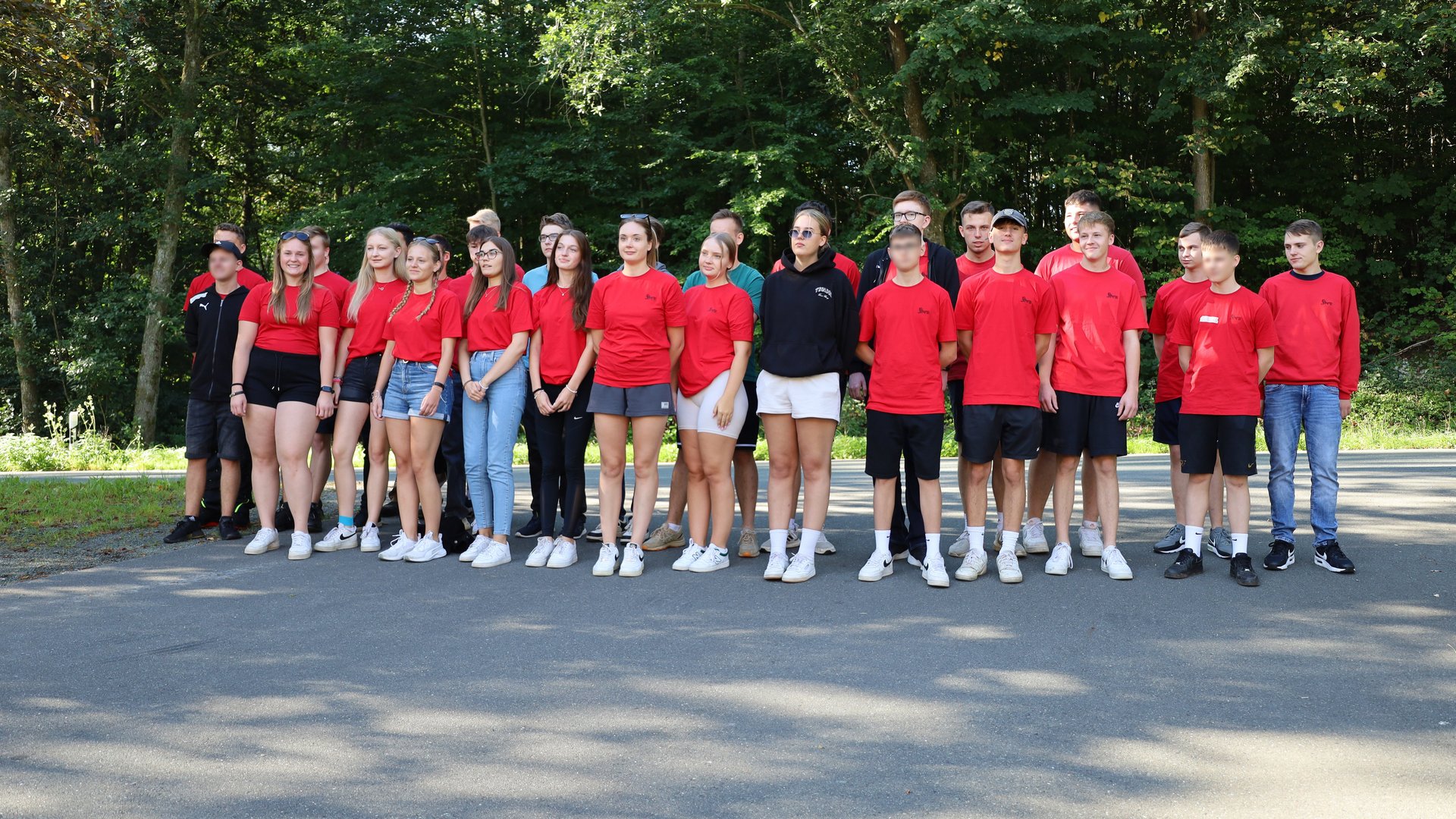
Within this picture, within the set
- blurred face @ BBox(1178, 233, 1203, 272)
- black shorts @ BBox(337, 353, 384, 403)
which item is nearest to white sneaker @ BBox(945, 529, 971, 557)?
blurred face @ BBox(1178, 233, 1203, 272)

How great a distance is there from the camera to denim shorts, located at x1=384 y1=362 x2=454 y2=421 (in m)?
7.68

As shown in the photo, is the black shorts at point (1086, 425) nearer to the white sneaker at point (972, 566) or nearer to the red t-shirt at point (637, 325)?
the white sneaker at point (972, 566)

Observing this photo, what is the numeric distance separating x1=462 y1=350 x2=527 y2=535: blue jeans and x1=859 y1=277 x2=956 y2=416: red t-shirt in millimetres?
2385

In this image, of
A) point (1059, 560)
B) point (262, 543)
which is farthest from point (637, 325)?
point (262, 543)

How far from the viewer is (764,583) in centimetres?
673

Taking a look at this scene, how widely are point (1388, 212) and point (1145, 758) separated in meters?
27.3

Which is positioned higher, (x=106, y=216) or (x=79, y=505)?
(x=106, y=216)

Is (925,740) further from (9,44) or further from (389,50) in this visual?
(389,50)

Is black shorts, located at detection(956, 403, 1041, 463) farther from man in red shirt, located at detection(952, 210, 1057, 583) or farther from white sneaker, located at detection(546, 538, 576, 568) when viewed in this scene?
white sneaker, located at detection(546, 538, 576, 568)

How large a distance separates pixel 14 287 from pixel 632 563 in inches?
1100

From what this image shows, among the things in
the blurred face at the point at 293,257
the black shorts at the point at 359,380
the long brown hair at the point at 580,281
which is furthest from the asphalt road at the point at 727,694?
the blurred face at the point at 293,257

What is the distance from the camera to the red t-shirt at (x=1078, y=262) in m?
7.46

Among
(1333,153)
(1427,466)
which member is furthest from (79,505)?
(1333,153)

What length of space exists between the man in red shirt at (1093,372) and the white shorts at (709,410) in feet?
6.20
